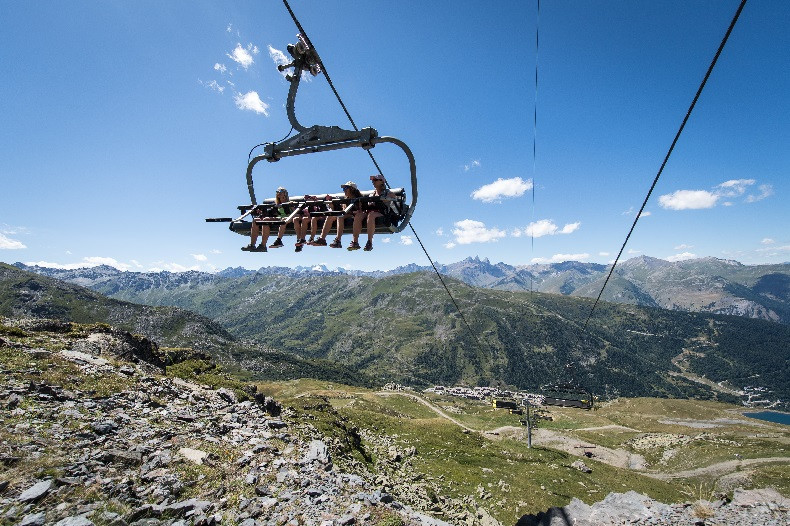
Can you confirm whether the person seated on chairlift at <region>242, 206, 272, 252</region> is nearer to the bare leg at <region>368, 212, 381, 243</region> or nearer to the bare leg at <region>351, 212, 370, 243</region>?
the bare leg at <region>351, 212, 370, 243</region>

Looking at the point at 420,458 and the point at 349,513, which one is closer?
the point at 349,513

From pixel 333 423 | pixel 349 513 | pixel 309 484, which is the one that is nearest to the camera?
pixel 349 513

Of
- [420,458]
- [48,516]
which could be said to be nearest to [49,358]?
[48,516]

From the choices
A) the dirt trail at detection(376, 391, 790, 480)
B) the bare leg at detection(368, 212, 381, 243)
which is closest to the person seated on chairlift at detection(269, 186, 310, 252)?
the bare leg at detection(368, 212, 381, 243)

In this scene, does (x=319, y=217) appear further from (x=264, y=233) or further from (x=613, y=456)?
(x=613, y=456)

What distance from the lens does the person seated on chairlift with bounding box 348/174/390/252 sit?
11.2 metres

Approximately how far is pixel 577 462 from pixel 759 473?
2138 cm

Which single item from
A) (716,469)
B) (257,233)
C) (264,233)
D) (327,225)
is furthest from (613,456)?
(257,233)

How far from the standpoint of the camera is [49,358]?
19.3 meters

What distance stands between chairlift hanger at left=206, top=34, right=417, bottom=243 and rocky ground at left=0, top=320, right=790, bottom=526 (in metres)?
9.40

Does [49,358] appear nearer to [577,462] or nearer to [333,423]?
[333,423]

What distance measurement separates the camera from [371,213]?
37.9 feet

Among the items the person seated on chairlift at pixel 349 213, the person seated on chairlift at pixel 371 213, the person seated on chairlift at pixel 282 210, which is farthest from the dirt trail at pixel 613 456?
the person seated on chairlift at pixel 282 210

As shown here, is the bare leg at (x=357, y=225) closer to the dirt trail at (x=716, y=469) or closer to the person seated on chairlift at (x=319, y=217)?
the person seated on chairlift at (x=319, y=217)
